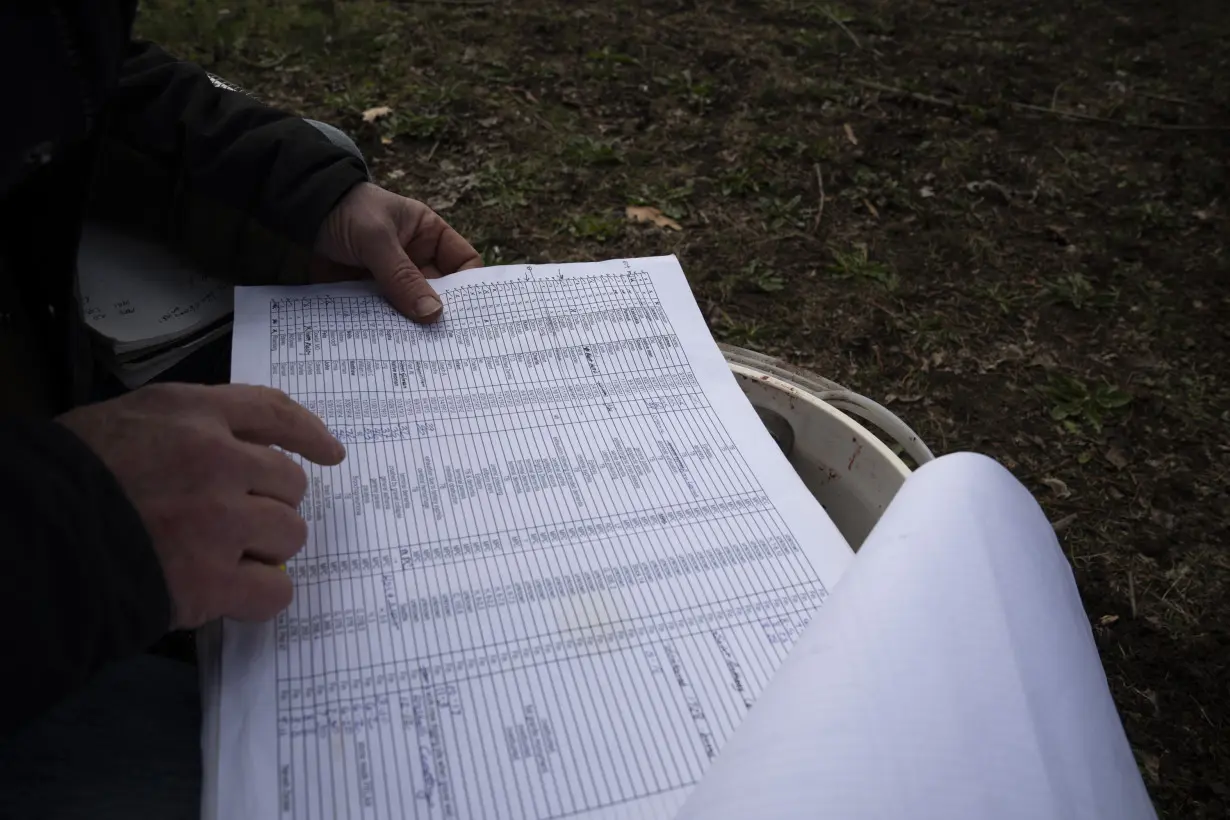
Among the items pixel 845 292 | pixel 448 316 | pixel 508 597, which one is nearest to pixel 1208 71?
pixel 845 292

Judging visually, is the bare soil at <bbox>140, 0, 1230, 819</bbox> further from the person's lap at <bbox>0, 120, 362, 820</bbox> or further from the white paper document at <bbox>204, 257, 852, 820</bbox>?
the person's lap at <bbox>0, 120, 362, 820</bbox>

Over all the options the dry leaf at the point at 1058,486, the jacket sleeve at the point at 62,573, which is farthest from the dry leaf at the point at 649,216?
the jacket sleeve at the point at 62,573

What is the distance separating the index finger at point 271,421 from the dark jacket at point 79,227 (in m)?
0.11

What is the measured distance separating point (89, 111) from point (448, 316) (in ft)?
1.13

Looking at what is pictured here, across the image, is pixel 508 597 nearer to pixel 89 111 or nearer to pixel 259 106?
pixel 89 111

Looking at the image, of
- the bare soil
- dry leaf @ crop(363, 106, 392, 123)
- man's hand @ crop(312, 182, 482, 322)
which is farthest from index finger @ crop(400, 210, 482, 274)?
dry leaf @ crop(363, 106, 392, 123)

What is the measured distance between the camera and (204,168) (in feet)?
2.75

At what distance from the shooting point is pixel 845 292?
6.20 feet

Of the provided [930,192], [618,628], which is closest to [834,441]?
[618,628]

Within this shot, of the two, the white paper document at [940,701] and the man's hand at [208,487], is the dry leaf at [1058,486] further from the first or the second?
the man's hand at [208,487]

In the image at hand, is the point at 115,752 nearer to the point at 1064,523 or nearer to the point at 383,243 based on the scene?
the point at 383,243

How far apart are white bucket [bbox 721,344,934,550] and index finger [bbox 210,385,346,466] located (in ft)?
1.42

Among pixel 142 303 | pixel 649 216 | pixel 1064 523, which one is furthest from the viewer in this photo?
pixel 649 216

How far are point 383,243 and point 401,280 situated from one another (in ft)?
0.14
